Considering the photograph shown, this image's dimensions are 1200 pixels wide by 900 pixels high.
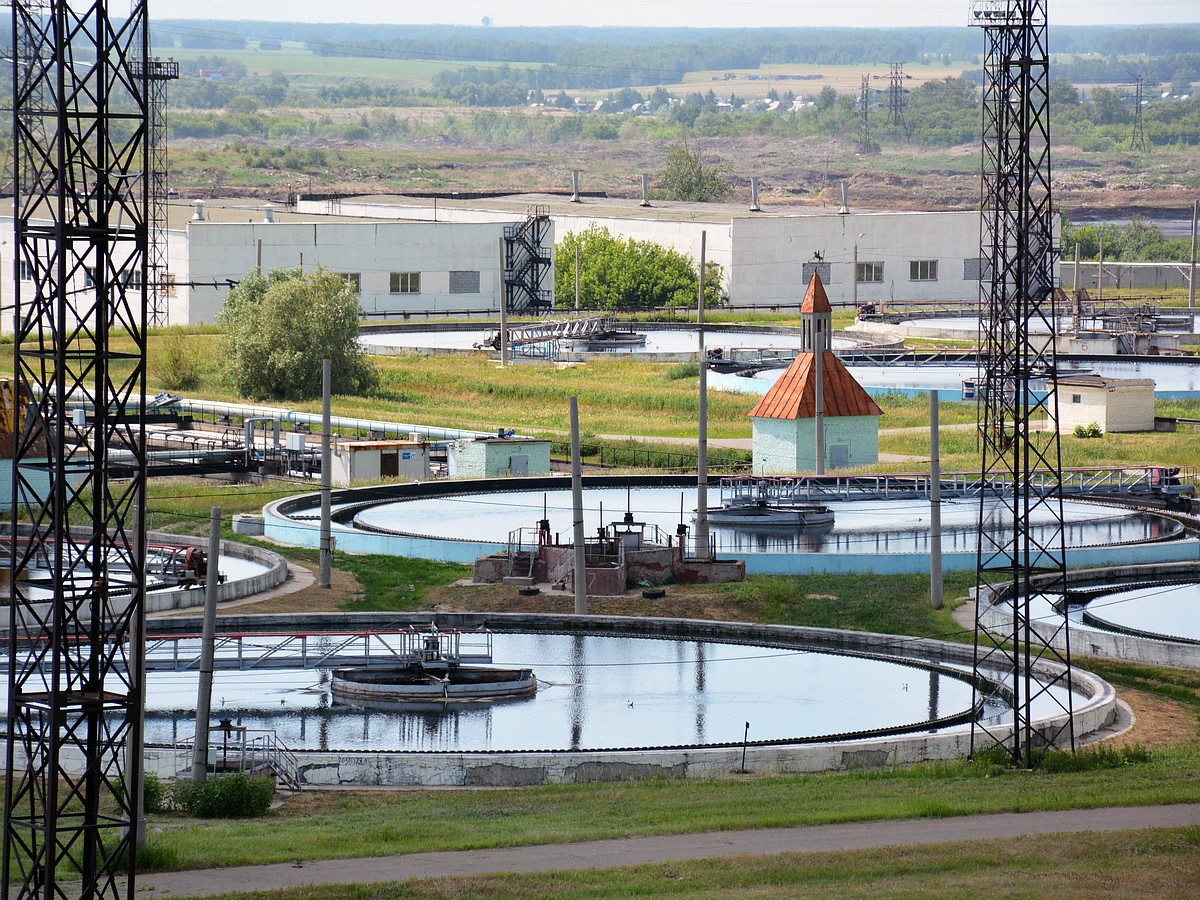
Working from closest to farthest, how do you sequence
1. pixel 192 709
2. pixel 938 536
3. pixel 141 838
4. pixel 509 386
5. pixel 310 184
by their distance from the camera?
pixel 141 838, pixel 192 709, pixel 938 536, pixel 509 386, pixel 310 184

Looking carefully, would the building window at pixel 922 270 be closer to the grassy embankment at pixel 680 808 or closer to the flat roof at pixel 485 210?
the flat roof at pixel 485 210

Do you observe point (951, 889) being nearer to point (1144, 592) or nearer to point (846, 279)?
point (1144, 592)

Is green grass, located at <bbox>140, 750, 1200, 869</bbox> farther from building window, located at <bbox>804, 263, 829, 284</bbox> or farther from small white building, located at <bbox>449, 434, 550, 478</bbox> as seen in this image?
building window, located at <bbox>804, 263, 829, 284</bbox>

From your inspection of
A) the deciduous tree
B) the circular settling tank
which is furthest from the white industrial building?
the deciduous tree

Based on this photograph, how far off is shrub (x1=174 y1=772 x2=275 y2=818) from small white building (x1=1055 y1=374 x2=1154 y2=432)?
41585 mm

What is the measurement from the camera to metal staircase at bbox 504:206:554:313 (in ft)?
336

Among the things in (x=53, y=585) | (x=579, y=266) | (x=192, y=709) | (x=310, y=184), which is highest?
(x=310, y=184)

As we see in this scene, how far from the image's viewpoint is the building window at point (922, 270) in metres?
106

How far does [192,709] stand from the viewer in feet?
89.9

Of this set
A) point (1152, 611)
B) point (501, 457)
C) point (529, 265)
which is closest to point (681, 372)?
point (501, 457)

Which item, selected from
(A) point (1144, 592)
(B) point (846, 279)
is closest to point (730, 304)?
(B) point (846, 279)

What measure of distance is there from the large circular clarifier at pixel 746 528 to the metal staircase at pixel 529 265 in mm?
54931

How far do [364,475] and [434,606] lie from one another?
1635 centimetres

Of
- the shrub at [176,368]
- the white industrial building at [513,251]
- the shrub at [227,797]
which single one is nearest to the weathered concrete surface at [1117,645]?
the shrub at [227,797]
